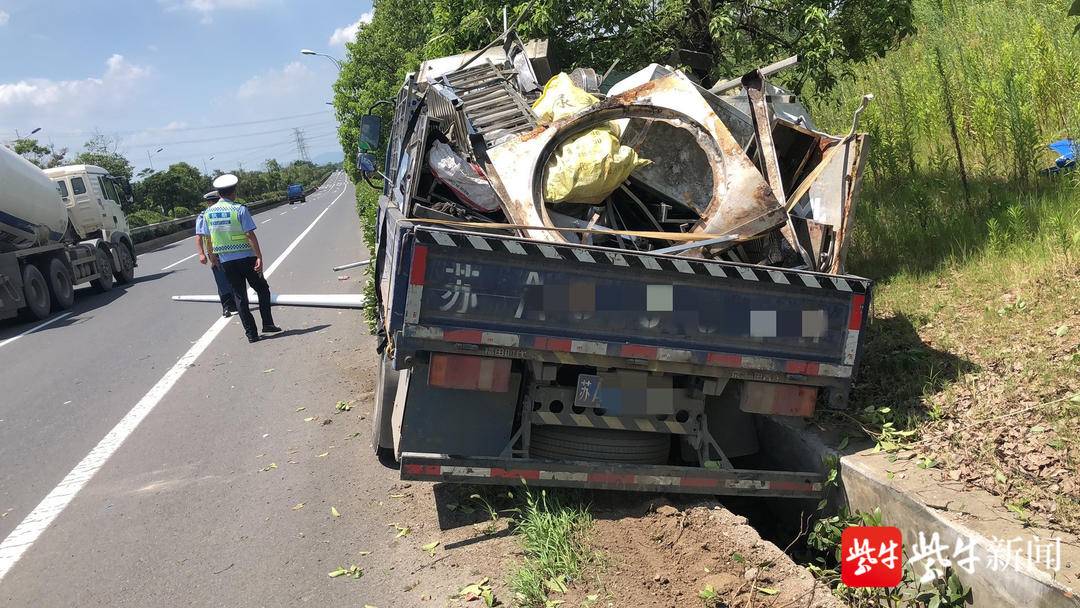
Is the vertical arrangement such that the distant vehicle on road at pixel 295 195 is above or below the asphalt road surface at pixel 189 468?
below

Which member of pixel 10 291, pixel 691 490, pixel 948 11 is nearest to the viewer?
pixel 691 490

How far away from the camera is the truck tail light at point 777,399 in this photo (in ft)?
13.5

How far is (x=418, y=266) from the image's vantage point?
372cm

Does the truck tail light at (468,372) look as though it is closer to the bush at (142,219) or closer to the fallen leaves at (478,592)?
the fallen leaves at (478,592)

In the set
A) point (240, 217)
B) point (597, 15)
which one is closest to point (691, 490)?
point (597, 15)

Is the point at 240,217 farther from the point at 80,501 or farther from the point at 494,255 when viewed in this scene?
the point at 494,255

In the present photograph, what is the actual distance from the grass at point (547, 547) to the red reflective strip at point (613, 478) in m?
0.16

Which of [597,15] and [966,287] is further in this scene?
[597,15]

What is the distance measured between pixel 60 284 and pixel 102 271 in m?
2.11

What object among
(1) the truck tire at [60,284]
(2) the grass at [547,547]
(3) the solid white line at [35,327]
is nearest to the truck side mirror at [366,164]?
(2) the grass at [547,547]

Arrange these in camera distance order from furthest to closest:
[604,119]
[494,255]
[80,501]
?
[80,501] → [604,119] → [494,255]

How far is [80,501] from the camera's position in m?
5.18

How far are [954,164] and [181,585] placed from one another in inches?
315

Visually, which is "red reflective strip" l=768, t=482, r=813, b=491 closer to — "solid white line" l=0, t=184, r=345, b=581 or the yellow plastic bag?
the yellow plastic bag
